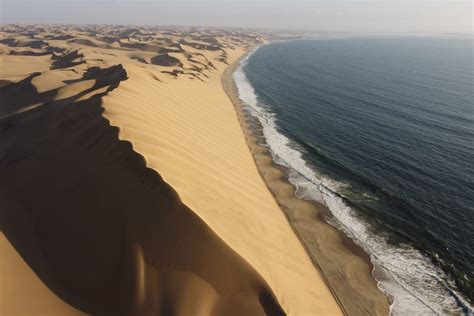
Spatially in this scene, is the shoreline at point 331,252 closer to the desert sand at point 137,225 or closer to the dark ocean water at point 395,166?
the desert sand at point 137,225

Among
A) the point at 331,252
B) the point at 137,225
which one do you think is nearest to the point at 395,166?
the point at 331,252

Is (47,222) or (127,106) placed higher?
(127,106)

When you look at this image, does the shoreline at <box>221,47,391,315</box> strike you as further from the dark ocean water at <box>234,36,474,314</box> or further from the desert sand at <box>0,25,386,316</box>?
the dark ocean water at <box>234,36,474,314</box>

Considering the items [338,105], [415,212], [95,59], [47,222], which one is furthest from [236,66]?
[47,222]

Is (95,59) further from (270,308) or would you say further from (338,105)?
(270,308)

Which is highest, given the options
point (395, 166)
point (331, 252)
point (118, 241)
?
point (118, 241)

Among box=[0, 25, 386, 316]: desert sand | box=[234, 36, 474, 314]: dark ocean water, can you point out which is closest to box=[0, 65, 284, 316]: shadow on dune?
box=[0, 25, 386, 316]: desert sand

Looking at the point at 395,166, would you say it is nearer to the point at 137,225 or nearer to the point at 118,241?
the point at 137,225
